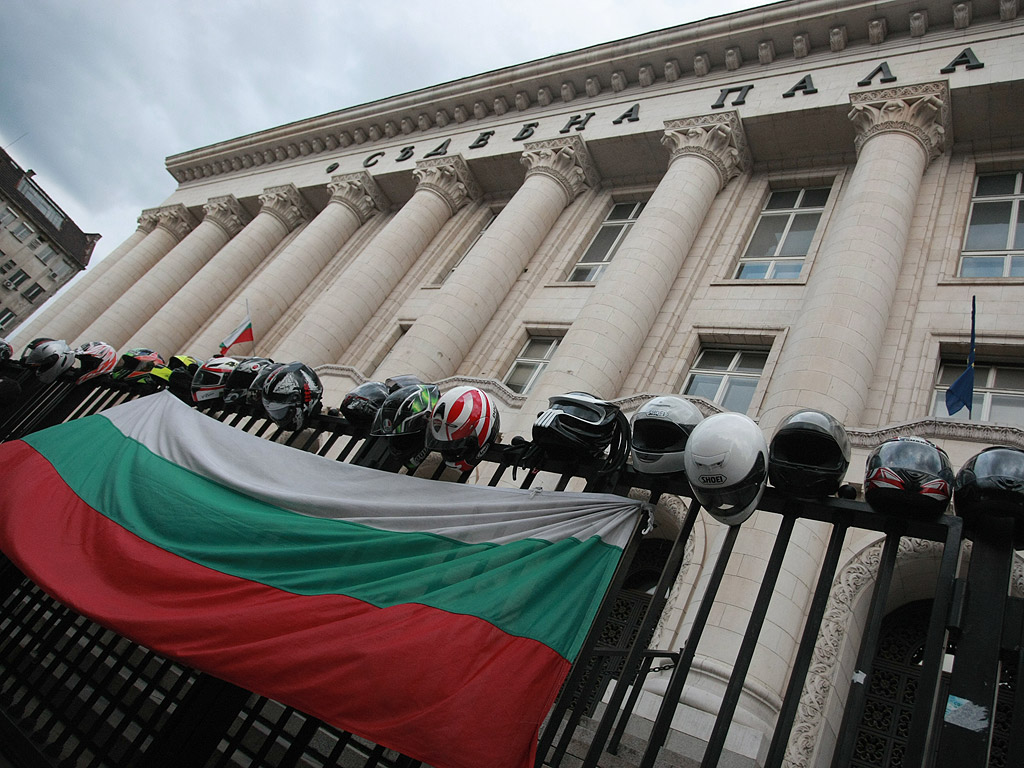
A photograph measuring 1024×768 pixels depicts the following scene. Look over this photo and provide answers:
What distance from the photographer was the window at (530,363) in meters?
16.2

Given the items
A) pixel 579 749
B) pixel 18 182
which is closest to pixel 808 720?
pixel 579 749

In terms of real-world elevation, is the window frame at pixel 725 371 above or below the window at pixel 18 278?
below

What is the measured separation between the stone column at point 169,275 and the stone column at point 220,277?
1072mm

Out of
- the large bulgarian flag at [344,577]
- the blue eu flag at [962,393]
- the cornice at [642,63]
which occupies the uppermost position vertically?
the cornice at [642,63]

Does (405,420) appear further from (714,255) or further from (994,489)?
(714,255)

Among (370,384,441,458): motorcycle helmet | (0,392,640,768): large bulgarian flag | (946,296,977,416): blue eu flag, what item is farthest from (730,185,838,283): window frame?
(0,392,640,768): large bulgarian flag

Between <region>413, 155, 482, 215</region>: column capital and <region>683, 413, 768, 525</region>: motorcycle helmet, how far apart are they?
66.2 feet

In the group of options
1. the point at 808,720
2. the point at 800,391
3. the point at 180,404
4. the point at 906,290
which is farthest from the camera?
the point at 906,290

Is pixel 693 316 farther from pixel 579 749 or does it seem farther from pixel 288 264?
pixel 288 264

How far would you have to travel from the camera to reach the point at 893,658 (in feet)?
28.1

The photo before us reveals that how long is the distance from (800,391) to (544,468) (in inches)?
253

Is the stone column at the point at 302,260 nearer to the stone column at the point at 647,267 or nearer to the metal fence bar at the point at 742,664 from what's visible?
the stone column at the point at 647,267

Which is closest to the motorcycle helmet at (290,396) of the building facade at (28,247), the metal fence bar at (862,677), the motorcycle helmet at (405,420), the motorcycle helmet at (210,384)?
the motorcycle helmet at (210,384)

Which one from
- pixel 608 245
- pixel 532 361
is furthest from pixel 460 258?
pixel 532 361
